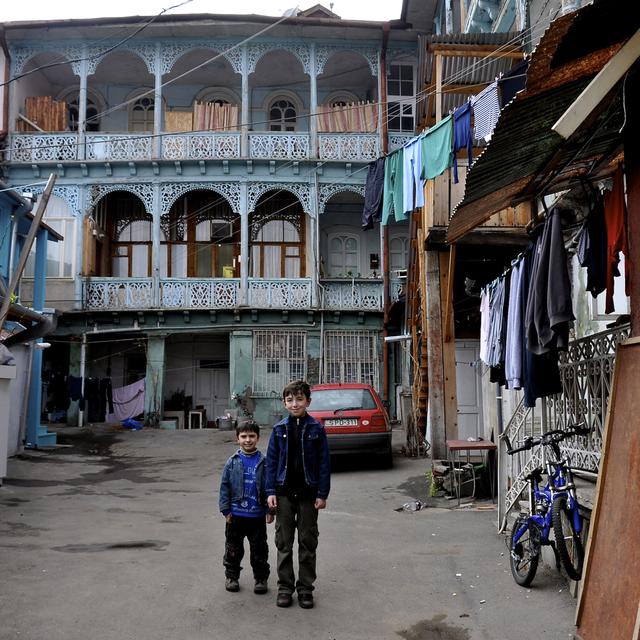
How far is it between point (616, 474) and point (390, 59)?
2108 cm

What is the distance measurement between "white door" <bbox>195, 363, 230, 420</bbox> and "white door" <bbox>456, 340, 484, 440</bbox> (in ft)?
35.0

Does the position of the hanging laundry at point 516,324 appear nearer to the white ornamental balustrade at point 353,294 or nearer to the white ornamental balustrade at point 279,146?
the white ornamental balustrade at point 353,294

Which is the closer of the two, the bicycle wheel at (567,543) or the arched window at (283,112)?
the bicycle wheel at (567,543)

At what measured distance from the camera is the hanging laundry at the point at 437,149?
33.6 feet

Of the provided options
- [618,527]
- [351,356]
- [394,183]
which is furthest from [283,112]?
[618,527]

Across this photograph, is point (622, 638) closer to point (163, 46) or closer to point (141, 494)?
point (141, 494)

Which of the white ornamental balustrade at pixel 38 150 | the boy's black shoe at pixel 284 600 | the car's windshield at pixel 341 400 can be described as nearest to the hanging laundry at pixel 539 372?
the boy's black shoe at pixel 284 600

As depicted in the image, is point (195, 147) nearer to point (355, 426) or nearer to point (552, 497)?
point (355, 426)

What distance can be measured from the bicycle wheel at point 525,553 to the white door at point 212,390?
18.1 m

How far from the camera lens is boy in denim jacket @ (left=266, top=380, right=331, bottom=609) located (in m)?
5.25

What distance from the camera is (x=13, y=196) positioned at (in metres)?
14.8

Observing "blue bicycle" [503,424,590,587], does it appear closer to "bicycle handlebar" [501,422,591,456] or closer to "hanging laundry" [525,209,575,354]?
"bicycle handlebar" [501,422,591,456]

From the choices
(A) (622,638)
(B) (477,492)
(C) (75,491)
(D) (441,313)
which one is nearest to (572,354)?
(A) (622,638)

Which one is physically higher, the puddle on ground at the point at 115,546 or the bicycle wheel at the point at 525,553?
the bicycle wheel at the point at 525,553
